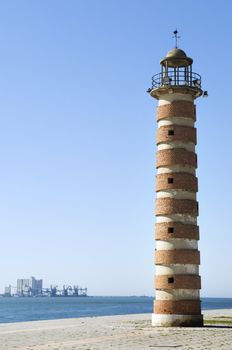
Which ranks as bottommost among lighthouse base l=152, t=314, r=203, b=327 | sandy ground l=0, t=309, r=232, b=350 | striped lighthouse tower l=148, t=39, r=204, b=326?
sandy ground l=0, t=309, r=232, b=350

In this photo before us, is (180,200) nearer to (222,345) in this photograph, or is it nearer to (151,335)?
(151,335)

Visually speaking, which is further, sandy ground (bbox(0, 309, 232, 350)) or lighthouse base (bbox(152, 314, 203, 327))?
lighthouse base (bbox(152, 314, 203, 327))

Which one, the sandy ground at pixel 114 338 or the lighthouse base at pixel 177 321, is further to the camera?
the lighthouse base at pixel 177 321

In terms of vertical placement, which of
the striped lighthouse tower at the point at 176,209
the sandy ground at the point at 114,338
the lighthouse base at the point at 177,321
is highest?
the striped lighthouse tower at the point at 176,209

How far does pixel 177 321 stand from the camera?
38.2 meters

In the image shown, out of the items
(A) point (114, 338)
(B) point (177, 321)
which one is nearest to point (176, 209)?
(B) point (177, 321)

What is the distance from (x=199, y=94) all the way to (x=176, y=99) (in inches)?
85.4

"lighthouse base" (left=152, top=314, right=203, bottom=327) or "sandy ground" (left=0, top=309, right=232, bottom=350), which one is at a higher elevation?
"lighthouse base" (left=152, top=314, right=203, bottom=327)

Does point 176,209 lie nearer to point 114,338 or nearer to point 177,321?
point 177,321

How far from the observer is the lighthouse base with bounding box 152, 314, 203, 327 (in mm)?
38156

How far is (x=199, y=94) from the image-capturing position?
42219 mm

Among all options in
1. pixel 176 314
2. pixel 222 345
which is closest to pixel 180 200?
pixel 176 314

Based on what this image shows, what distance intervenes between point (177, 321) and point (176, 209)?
286 inches

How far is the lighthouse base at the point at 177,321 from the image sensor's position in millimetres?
38156
